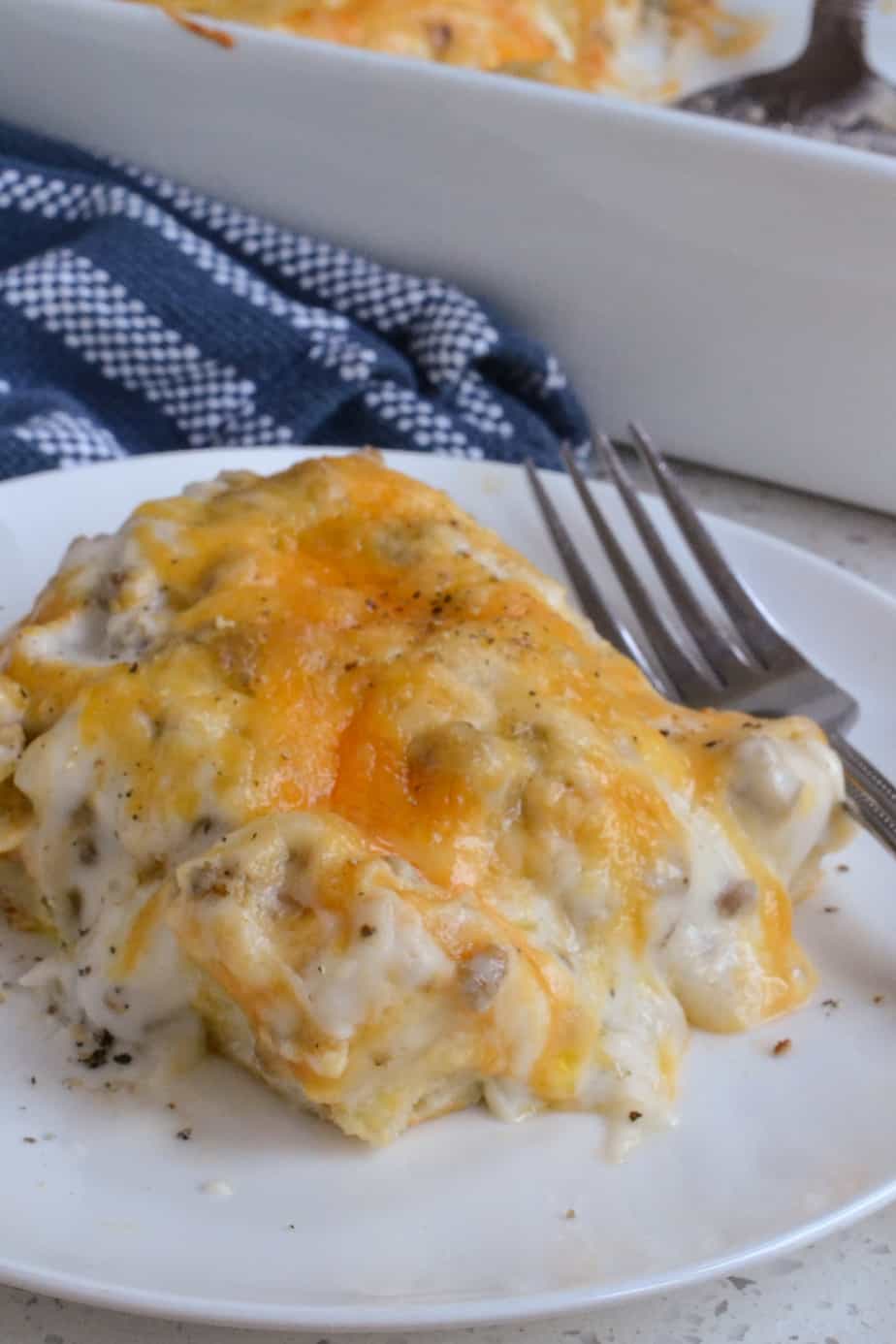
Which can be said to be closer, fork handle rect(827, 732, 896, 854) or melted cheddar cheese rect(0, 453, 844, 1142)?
melted cheddar cheese rect(0, 453, 844, 1142)

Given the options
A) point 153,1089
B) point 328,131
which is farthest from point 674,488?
point 153,1089

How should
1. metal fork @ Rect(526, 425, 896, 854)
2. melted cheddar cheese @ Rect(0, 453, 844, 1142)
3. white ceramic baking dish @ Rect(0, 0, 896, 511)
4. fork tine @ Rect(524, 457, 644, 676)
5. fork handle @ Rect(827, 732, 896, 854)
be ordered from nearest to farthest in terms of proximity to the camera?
melted cheddar cheese @ Rect(0, 453, 844, 1142)
fork handle @ Rect(827, 732, 896, 854)
metal fork @ Rect(526, 425, 896, 854)
fork tine @ Rect(524, 457, 644, 676)
white ceramic baking dish @ Rect(0, 0, 896, 511)

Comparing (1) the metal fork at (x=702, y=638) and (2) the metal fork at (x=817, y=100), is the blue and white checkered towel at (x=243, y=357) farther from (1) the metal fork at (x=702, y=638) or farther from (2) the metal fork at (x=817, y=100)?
(2) the metal fork at (x=817, y=100)

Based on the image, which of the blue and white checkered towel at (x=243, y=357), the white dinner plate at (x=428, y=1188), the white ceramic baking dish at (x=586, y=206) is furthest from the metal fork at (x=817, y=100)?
the white dinner plate at (x=428, y=1188)

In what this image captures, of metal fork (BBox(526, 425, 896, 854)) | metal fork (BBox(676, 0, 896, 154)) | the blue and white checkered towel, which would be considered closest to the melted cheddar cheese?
metal fork (BBox(526, 425, 896, 854))

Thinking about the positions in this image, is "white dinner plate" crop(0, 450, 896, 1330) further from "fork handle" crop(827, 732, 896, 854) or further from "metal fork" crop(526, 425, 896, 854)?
"metal fork" crop(526, 425, 896, 854)

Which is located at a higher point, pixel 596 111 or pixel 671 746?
pixel 596 111

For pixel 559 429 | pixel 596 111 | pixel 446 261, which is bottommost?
pixel 559 429

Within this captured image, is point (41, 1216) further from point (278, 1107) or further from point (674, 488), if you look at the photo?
point (674, 488)
